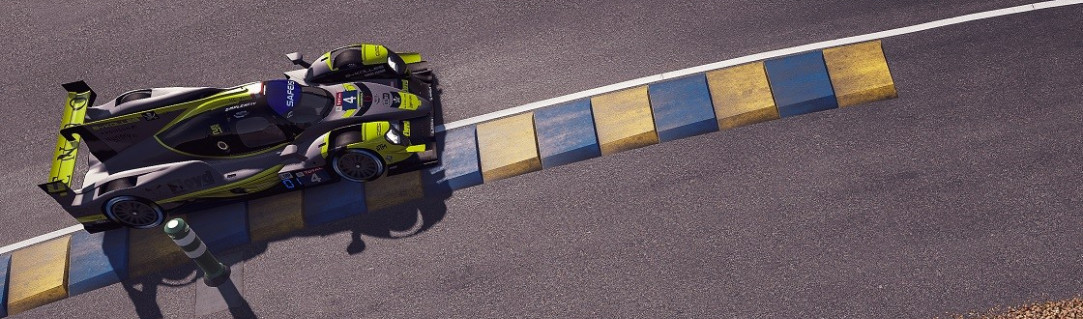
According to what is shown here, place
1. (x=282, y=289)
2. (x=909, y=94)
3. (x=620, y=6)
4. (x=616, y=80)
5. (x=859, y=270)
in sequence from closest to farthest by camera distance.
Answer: (x=859, y=270) < (x=282, y=289) < (x=909, y=94) < (x=616, y=80) < (x=620, y=6)

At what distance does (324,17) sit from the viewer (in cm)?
1530

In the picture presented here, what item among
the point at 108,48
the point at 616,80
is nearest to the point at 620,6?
the point at 616,80

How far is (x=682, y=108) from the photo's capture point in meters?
13.1

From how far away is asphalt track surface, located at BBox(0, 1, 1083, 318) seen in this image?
11172mm

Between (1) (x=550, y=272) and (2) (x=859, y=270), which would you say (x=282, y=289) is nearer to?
(1) (x=550, y=272)

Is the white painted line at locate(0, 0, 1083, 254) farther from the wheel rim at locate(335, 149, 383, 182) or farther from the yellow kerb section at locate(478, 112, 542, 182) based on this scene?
the wheel rim at locate(335, 149, 383, 182)

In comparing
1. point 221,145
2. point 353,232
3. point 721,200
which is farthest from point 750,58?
point 221,145

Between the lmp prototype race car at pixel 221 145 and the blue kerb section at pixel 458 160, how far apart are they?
306 millimetres

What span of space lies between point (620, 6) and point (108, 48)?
28.8 feet

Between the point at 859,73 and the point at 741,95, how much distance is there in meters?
1.78

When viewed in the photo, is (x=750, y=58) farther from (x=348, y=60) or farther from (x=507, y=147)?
(x=348, y=60)

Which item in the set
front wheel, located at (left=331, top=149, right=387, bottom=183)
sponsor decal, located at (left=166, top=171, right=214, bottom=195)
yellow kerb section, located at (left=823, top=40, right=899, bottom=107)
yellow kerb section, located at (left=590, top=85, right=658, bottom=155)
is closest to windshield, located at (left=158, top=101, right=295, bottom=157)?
sponsor decal, located at (left=166, top=171, right=214, bottom=195)

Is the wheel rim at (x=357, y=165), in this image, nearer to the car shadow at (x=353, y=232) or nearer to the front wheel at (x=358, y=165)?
the front wheel at (x=358, y=165)

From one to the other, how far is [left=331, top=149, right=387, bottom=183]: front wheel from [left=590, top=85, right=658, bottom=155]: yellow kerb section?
3169mm
